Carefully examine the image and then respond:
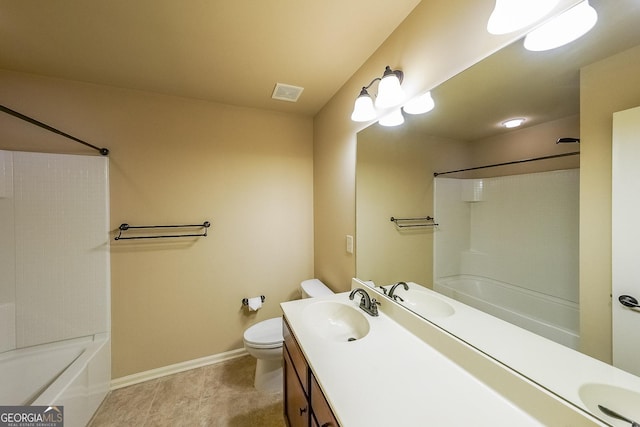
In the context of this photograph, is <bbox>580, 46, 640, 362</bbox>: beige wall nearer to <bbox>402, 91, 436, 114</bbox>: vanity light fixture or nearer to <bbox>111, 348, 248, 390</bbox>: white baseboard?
<bbox>402, 91, 436, 114</bbox>: vanity light fixture

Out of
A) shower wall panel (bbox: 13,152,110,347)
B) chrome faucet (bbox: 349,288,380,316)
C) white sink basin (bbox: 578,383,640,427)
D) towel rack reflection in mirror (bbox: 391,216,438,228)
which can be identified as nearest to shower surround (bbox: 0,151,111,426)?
shower wall panel (bbox: 13,152,110,347)

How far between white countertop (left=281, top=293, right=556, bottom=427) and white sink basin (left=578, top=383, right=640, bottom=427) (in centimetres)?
14

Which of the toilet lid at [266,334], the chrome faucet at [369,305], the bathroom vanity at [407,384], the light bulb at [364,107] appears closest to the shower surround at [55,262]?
the toilet lid at [266,334]

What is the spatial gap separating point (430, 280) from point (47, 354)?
260 centimetres

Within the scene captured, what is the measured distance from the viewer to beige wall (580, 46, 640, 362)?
558 mm

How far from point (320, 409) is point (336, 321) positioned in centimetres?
59

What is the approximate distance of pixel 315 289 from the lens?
6.70 feet

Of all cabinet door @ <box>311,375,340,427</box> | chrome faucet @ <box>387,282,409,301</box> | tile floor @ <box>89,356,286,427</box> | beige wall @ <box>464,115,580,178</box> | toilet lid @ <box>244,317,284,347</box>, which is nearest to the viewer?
beige wall @ <box>464,115,580,178</box>

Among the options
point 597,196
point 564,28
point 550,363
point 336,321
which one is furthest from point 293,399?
point 564,28

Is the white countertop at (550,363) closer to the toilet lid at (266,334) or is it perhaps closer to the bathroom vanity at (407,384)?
the bathroom vanity at (407,384)

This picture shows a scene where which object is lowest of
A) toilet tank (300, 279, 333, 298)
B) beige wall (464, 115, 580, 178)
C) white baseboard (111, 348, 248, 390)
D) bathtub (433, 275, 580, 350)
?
white baseboard (111, 348, 248, 390)

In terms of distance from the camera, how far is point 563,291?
25.8 inches

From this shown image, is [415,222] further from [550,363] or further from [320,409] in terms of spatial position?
[320,409]

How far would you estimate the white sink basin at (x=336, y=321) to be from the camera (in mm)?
1267
